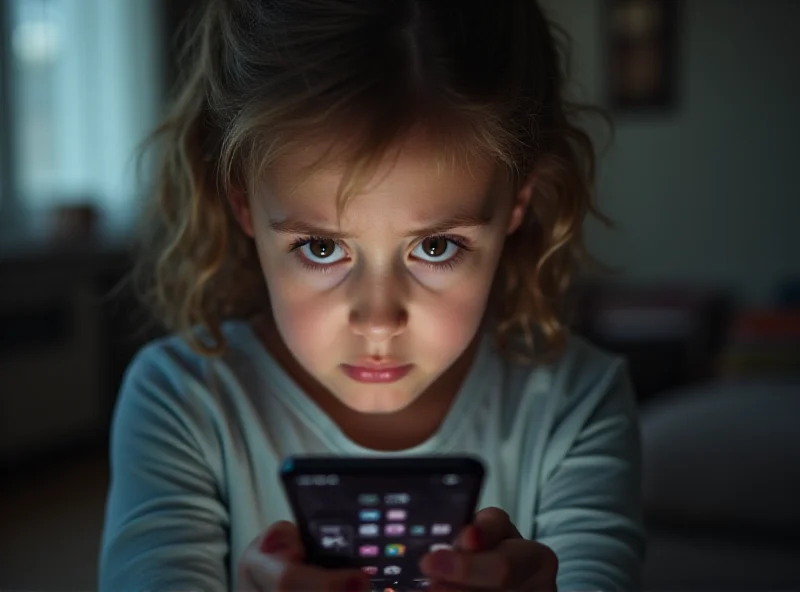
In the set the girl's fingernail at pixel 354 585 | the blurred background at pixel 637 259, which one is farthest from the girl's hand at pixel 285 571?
the blurred background at pixel 637 259

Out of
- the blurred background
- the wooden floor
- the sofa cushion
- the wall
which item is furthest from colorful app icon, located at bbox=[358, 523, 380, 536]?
the wall

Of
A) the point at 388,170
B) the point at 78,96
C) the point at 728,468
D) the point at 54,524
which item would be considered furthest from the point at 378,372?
the point at 78,96

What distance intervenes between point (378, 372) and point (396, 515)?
14 cm

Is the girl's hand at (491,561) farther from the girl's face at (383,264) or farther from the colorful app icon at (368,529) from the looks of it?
the girl's face at (383,264)

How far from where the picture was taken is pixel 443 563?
450 millimetres

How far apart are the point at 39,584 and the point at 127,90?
2220 millimetres

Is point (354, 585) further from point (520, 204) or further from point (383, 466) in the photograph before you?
point (520, 204)

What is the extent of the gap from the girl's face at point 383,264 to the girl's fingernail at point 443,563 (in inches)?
6.0

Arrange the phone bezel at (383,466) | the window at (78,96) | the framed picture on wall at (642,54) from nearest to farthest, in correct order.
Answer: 1. the phone bezel at (383,466)
2. the window at (78,96)
3. the framed picture on wall at (642,54)

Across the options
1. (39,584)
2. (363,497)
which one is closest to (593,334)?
(39,584)

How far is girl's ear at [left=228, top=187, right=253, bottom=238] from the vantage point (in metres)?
0.65

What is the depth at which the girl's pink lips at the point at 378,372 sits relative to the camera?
59 centimetres

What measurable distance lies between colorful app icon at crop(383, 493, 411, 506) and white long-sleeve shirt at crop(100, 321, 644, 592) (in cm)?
19

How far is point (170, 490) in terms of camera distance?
2.05 feet
